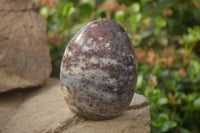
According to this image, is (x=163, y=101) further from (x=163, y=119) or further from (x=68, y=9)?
(x=68, y=9)

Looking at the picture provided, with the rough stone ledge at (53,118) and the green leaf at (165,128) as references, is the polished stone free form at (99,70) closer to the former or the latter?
the rough stone ledge at (53,118)

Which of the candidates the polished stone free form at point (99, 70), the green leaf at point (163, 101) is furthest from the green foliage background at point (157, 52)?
the polished stone free form at point (99, 70)

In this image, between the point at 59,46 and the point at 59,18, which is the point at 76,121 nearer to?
the point at 59,46

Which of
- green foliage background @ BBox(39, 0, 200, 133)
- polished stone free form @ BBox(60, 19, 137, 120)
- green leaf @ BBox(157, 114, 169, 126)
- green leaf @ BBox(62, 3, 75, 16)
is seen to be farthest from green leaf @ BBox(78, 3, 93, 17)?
green leaf @ BBox(157, 114, 169, 126)

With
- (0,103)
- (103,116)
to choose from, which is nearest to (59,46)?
(0,103)

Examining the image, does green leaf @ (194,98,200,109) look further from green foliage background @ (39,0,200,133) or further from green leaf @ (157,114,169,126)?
green leaf @ (157,114,169,126)

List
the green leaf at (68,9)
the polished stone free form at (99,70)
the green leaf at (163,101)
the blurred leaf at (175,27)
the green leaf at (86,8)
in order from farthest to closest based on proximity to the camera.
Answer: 1. the blurred leaf at (175,27)
2. the green leaf at (86,8)
3. the green leaf at (68,9)
4. the green leaf at (163,101)
5. the polished stone free form at (99,70)

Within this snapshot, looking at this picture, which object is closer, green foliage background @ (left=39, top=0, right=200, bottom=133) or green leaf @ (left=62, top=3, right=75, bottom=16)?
green foliage background @ (left=39, top=0, right=200, bottom=133)
